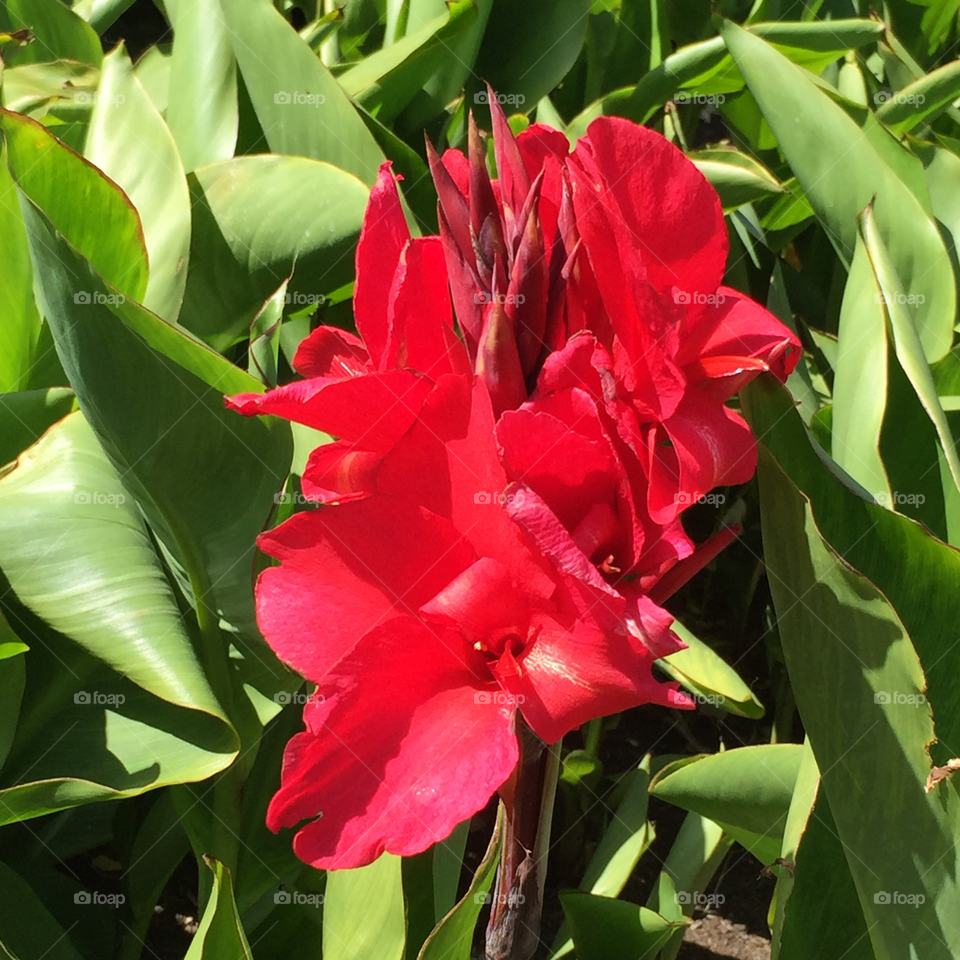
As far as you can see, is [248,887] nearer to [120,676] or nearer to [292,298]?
Answer: [120,676]

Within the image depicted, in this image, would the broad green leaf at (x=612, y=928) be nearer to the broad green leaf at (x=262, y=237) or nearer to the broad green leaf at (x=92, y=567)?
the broad green leaf at (x=92, y=567)

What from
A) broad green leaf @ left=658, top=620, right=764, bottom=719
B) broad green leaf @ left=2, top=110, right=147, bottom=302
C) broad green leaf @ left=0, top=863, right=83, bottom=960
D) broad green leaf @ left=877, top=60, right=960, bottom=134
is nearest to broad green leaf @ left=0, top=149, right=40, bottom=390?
broad green leaf @ left=2, top=110, right=147, bottom=302

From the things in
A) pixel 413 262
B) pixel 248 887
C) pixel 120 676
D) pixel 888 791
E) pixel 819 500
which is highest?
pixel 413 262

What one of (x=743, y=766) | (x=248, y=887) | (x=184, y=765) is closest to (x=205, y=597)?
(x=184, y=765)

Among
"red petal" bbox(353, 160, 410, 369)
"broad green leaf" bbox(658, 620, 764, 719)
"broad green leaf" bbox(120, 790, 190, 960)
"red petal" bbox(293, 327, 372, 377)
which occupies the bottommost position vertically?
"broad green leaf" bbox(120, 790, 190, 960)

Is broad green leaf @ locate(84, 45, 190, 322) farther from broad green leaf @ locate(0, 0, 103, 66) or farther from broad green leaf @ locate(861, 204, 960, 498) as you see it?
broad green leaf @ locate(861, 204, 960, 498)

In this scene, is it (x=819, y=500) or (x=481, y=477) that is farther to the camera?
(x=819, y=500)
